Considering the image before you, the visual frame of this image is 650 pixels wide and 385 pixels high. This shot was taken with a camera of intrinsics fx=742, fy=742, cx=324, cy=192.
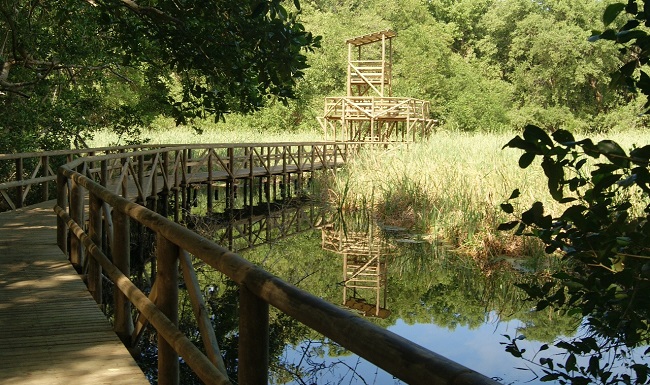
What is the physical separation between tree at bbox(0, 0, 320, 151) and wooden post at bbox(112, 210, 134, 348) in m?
1.88

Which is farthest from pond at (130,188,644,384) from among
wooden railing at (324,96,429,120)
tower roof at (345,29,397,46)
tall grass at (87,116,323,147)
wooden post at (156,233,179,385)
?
tower roof at (345,29,397,46)

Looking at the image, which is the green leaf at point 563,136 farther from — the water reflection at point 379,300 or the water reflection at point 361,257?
the water reflection at point 361,257

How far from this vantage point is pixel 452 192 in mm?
12406

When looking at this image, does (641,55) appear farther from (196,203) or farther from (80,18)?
(196,203)

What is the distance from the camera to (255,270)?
2168 mm

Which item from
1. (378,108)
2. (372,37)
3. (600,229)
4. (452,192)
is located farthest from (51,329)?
(372,37)

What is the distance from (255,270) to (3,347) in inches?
96.6

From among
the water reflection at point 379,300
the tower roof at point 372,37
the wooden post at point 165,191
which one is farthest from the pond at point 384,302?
the tower roof at point 372,37

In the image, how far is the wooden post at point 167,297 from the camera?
326cm

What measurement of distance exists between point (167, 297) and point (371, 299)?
5078 mm

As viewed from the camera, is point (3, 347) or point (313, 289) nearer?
point (3, 347)

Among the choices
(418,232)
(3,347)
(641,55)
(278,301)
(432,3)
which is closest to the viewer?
(278,301)

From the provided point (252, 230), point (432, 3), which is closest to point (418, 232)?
point (252, 230)

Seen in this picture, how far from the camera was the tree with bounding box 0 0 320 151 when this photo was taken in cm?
659
